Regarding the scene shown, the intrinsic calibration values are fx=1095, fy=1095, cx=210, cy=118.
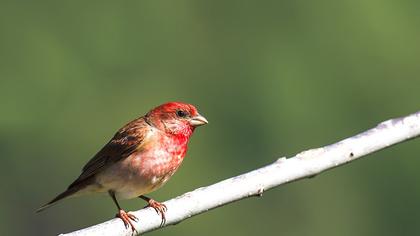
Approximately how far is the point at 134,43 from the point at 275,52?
642 centimetres

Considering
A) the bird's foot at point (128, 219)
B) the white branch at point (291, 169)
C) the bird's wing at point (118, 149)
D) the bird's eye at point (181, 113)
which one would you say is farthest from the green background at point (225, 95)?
the white branch at point (291, 169)

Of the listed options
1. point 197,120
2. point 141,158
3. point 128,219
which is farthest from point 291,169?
point 197,120

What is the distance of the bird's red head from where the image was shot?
8.41 m

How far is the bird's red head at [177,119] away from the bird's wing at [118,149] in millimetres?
116

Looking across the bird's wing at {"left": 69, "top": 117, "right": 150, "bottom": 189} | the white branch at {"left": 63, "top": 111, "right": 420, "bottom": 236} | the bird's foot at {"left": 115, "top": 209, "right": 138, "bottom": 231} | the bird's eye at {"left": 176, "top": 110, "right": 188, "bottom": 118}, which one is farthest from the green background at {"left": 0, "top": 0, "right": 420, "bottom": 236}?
the white branch at {"left": 63, "top": 111, "right": 420, "bottom": 236}

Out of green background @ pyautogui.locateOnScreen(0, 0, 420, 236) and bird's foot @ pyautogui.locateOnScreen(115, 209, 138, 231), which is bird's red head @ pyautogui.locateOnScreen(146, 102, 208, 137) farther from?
green background @ pyautogui.locateOnScreen(0, 0, 420, 236)

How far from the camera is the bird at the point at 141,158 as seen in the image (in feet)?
26.6

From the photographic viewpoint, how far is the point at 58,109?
45.2m

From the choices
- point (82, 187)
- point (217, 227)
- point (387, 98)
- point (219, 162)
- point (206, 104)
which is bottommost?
point (82, 187)

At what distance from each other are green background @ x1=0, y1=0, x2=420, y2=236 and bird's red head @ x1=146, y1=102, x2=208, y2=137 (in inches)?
871

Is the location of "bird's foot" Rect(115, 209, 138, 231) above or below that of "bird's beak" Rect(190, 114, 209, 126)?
below

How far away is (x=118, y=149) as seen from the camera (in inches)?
331

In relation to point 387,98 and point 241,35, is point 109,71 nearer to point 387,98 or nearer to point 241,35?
point 241,35

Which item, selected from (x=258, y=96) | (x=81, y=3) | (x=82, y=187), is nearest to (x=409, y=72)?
(x=258, y=96)
